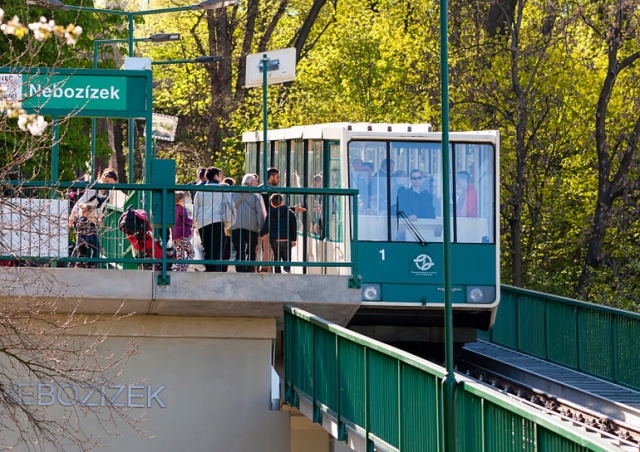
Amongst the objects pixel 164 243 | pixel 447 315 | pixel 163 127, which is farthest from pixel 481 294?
pixel 447 315

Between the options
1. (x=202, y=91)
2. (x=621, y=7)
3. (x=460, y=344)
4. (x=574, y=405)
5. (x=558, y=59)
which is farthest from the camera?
(x=202, y=91)

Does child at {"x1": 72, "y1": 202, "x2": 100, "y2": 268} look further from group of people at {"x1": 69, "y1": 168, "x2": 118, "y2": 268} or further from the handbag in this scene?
the handbag

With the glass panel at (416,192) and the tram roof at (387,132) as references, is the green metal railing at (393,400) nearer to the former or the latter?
the glass panel at (416,192)

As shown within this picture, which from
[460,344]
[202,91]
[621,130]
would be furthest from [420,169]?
[202,91]

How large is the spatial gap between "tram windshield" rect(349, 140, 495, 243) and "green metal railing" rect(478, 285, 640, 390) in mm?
1780

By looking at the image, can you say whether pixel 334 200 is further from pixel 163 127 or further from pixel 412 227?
pixel 163 127

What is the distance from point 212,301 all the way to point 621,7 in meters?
18.7

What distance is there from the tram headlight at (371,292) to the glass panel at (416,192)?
0.74m

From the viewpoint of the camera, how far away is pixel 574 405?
18.2 metres

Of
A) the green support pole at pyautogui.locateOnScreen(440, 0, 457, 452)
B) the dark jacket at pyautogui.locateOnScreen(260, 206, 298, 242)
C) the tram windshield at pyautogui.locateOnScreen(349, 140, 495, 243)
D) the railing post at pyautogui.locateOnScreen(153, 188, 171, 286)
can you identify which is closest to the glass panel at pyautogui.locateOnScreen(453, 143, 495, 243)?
the tram windshield at pyautogui.locateOnScreen(349, 140, 495, 243)

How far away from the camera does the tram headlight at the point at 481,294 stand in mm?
21469

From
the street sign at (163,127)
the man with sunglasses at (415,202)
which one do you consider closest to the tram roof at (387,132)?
the man with sunglasses at (415,202)

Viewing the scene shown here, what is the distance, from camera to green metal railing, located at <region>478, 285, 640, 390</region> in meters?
20.5

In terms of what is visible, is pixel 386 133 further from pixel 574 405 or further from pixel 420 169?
pixel 574 405
